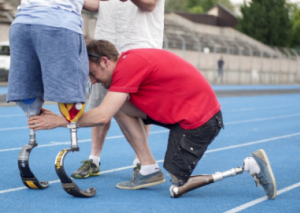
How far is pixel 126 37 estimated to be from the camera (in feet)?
14.9

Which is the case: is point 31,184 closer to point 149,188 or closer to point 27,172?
point 27,172

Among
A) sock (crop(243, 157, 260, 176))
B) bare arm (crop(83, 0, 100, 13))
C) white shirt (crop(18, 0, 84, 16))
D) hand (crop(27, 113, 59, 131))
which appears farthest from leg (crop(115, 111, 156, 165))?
bare arm (crop(83, 0, 100, 13))

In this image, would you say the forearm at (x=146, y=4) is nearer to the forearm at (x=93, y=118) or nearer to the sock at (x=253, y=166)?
the forearm at (x=93, y=118)

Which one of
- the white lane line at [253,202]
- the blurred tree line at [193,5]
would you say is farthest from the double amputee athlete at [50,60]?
the blurred tree line at [193,5]

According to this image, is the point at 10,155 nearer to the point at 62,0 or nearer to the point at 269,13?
the point at 62,0

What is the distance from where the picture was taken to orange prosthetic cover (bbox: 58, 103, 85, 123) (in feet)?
11.3

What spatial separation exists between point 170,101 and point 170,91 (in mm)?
76

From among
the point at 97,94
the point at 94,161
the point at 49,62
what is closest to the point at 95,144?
the point at 94,161

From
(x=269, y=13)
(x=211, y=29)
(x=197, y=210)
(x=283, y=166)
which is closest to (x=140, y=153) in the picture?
(x=197, y=210)

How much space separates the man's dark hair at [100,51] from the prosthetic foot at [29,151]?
506mm

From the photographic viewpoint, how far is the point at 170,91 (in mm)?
3729

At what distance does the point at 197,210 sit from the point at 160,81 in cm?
98

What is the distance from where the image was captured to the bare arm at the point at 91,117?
348cm

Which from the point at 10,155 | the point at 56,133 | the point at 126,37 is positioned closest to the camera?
the point at 126,37
